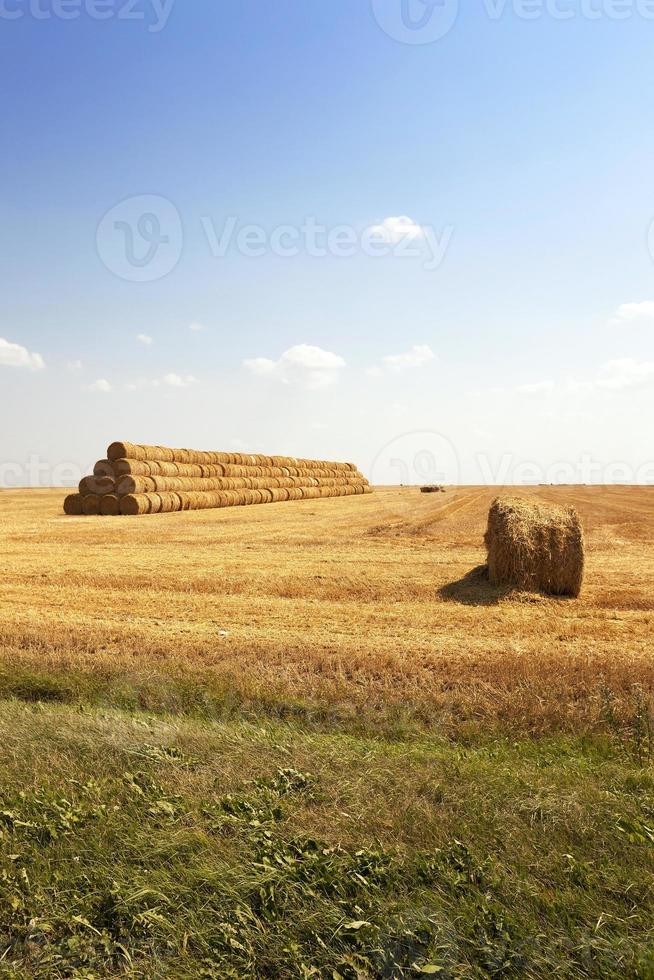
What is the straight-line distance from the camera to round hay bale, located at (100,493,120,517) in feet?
85.7

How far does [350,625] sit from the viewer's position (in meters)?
7.76

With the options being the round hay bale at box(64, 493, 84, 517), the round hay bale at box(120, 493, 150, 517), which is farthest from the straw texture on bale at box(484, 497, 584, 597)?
the round hay bale at box(64, 493, 84, 517)

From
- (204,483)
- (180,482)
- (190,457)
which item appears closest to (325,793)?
(180,482)

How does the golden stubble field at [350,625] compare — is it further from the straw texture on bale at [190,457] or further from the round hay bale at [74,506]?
the straw texture on bale at [190,457]

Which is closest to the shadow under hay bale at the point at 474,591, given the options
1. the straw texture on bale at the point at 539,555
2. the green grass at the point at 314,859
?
the straw texture on bale at the point at 539,555

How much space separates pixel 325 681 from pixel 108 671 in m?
2.09

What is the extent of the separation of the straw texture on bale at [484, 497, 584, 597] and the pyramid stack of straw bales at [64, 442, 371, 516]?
61.8ft

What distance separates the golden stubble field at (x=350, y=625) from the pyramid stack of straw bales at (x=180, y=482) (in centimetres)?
1131

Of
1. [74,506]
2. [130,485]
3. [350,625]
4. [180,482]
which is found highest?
[180,482]

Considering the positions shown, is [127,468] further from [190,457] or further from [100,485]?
[190,457]

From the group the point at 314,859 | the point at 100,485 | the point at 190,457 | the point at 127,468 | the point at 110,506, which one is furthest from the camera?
the point at 190,457

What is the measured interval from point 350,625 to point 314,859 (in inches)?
182

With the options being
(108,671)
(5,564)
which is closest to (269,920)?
(108,671)

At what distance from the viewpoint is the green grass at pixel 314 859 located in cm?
268
